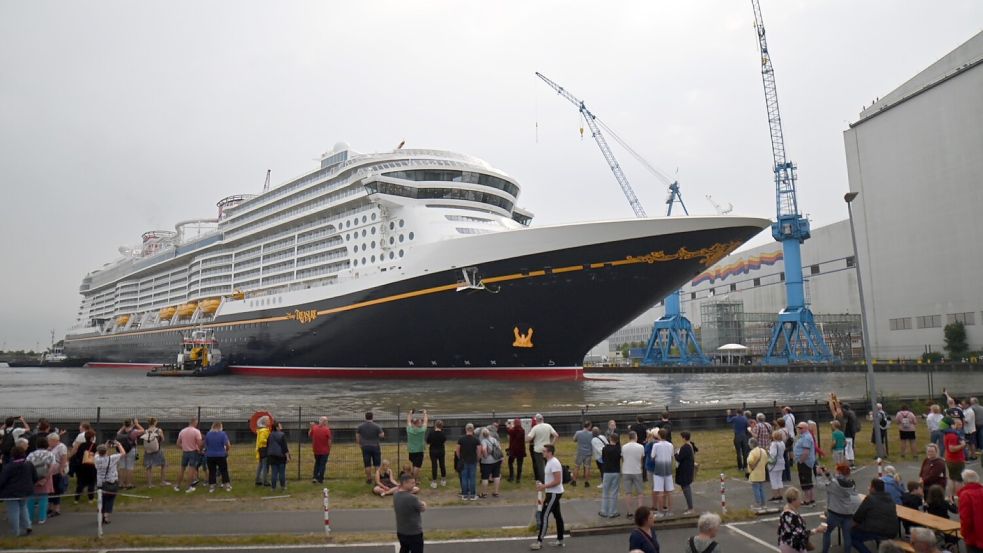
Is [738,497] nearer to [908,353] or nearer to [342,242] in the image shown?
[342,242]

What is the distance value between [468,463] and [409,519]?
13.2 ft

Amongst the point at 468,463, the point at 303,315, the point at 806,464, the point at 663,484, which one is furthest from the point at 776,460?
the point at 303,315

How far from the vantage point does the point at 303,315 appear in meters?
39.9

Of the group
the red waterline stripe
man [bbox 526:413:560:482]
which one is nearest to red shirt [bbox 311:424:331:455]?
man [bbox 526:413:560:482]

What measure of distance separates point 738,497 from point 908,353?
6524 cm

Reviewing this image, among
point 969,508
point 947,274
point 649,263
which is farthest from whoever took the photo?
point 947,274

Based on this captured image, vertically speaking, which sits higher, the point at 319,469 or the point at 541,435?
Answer: the point at 541,435

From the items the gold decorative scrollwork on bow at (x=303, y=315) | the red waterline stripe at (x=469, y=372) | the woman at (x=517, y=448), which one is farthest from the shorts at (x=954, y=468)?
the gold decorative scrollwork on bow at (x=303, y=315)

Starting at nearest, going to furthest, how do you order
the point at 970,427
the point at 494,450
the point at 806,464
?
the point at 806,464
the point at 494,450
the point at 970,427

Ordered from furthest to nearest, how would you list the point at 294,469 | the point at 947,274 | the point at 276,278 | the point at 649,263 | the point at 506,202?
the point at 947,274, the point at 276,278, the point at 506,202, the point at 649,263, the point at 294,469

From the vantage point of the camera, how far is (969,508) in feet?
21.3

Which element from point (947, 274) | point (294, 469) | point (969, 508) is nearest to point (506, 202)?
point (294, 469)

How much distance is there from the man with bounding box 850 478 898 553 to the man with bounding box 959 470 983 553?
619 mm

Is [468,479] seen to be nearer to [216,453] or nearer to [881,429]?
[216,453]
